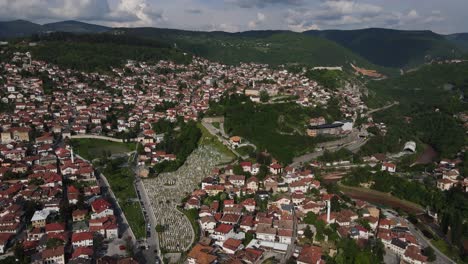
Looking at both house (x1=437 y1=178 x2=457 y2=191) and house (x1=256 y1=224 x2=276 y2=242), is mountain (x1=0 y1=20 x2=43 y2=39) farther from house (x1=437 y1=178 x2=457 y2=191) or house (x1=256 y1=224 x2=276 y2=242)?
house (x1=437 y1=178 x2=457 y2=191)

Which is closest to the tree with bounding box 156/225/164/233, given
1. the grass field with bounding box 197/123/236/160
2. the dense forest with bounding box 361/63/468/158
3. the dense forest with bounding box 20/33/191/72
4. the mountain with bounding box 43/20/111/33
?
the grass field with bounding box 197/123/236/160

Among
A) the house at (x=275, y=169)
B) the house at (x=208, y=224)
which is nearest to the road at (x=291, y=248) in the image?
the house at (x=208, y=224)

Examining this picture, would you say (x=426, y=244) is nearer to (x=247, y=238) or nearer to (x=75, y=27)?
(x=247, y=238)

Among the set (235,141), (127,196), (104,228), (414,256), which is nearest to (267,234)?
(414,256)

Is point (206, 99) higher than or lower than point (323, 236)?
higher

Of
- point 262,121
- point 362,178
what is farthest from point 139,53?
point 362,178

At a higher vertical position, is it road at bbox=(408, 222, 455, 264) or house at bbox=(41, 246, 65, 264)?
house at bbox=(41, 246, 65, 264)

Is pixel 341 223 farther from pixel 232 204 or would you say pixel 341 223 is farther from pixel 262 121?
pixel 262 121
